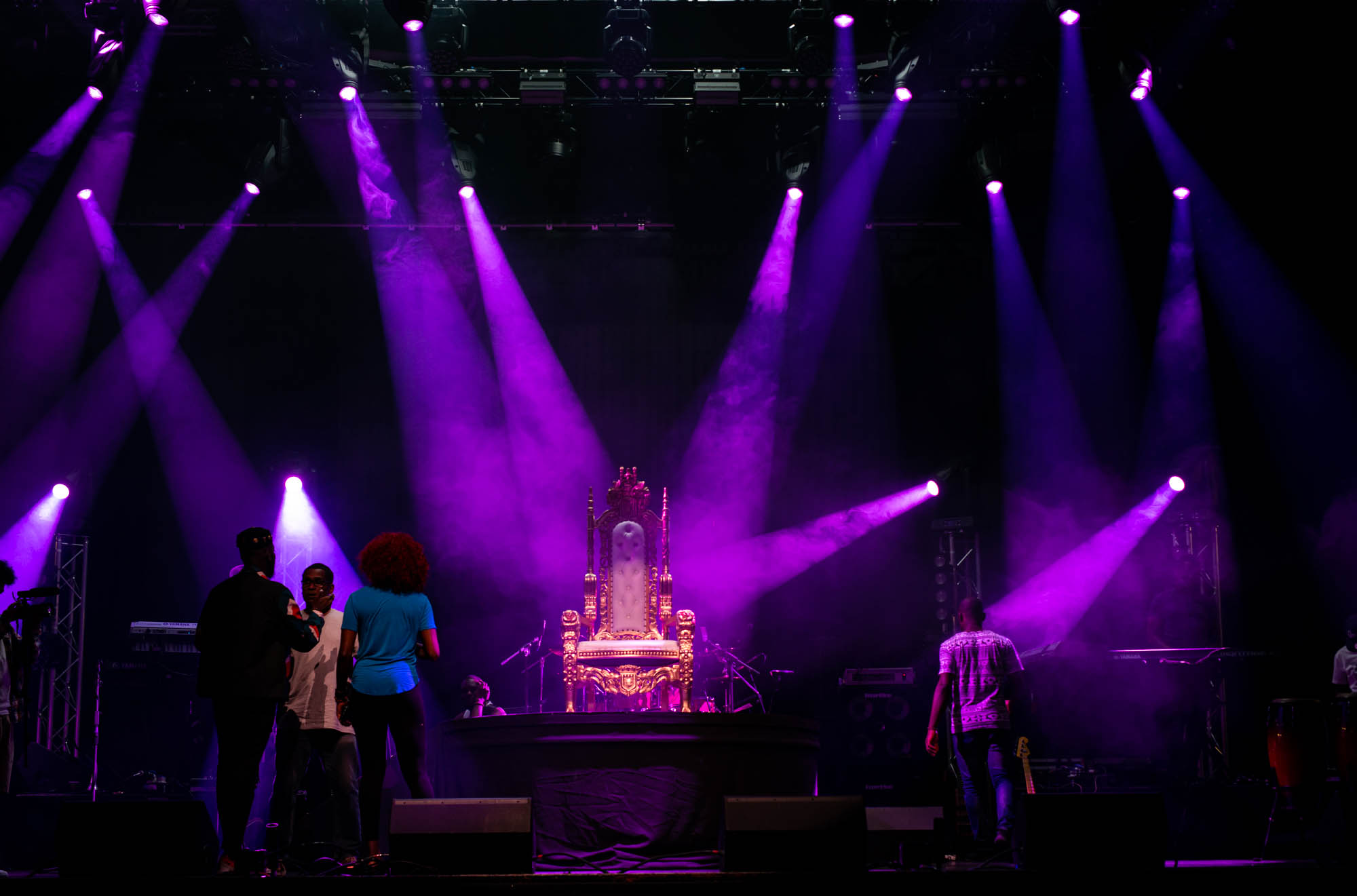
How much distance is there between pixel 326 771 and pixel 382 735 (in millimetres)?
616

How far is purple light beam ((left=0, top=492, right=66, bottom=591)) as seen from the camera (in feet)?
31.2

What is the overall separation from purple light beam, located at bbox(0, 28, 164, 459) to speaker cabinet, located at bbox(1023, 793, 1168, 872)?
28.4 ft

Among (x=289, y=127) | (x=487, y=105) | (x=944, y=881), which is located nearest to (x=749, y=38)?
(x=487, y=105)

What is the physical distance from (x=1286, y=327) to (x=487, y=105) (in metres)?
6.90

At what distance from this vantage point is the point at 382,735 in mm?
4586

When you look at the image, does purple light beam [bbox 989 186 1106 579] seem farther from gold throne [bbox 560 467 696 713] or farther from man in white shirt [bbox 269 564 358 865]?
man in white shirt [bbox 269 564 358 865]

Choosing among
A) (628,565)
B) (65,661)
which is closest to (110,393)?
(65,661)

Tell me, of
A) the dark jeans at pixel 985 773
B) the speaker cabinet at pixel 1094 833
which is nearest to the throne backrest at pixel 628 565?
the dark jeans at pixel 985 773

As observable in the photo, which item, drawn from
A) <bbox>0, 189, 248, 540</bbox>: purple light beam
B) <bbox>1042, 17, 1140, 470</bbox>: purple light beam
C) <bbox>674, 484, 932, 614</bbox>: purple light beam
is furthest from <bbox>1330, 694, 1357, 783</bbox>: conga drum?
<bbox>0, 189, 248, 540</bbox>: purple light beam

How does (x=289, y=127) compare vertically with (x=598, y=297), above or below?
above

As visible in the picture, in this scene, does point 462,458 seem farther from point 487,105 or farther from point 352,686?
point 352,686

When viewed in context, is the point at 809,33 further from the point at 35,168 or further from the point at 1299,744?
the point at 35,168

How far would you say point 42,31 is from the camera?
313 inches

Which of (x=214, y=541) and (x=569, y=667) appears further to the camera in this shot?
(x=214, y=541)
